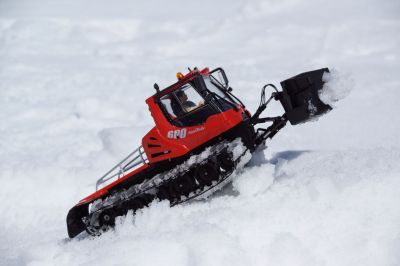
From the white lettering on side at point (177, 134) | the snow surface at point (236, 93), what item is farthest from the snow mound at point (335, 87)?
the white lettering on side at point (177, 134)

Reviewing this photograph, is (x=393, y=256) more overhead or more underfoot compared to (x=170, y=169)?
more underfoot

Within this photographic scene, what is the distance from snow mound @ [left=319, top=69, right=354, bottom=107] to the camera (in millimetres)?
6250

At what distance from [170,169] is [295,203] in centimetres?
222

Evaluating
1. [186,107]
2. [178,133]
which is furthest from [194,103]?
[178,133]

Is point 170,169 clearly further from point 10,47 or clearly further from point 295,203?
point 10,47

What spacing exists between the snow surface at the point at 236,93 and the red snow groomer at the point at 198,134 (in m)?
0.31

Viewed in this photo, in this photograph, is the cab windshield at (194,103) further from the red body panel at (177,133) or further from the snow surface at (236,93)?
the snow surface at (236,93)

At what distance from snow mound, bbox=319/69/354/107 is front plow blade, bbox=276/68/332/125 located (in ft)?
0.20

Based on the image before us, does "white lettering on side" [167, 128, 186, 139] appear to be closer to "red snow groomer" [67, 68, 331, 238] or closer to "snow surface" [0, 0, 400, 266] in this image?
"red snow groomer" [67, 68, 331, 238]

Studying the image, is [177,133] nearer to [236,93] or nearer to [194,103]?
[194,103]

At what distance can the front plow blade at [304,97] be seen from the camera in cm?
645

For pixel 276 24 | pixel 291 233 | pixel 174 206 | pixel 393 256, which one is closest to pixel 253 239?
pixel 291 233

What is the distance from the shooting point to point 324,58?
17.7 m

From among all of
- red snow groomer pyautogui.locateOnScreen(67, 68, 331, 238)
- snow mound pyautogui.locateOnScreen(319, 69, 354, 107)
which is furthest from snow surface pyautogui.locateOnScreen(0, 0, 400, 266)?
snow mound pyautogui.locateOnScreen(319, 69, 354, 107)
